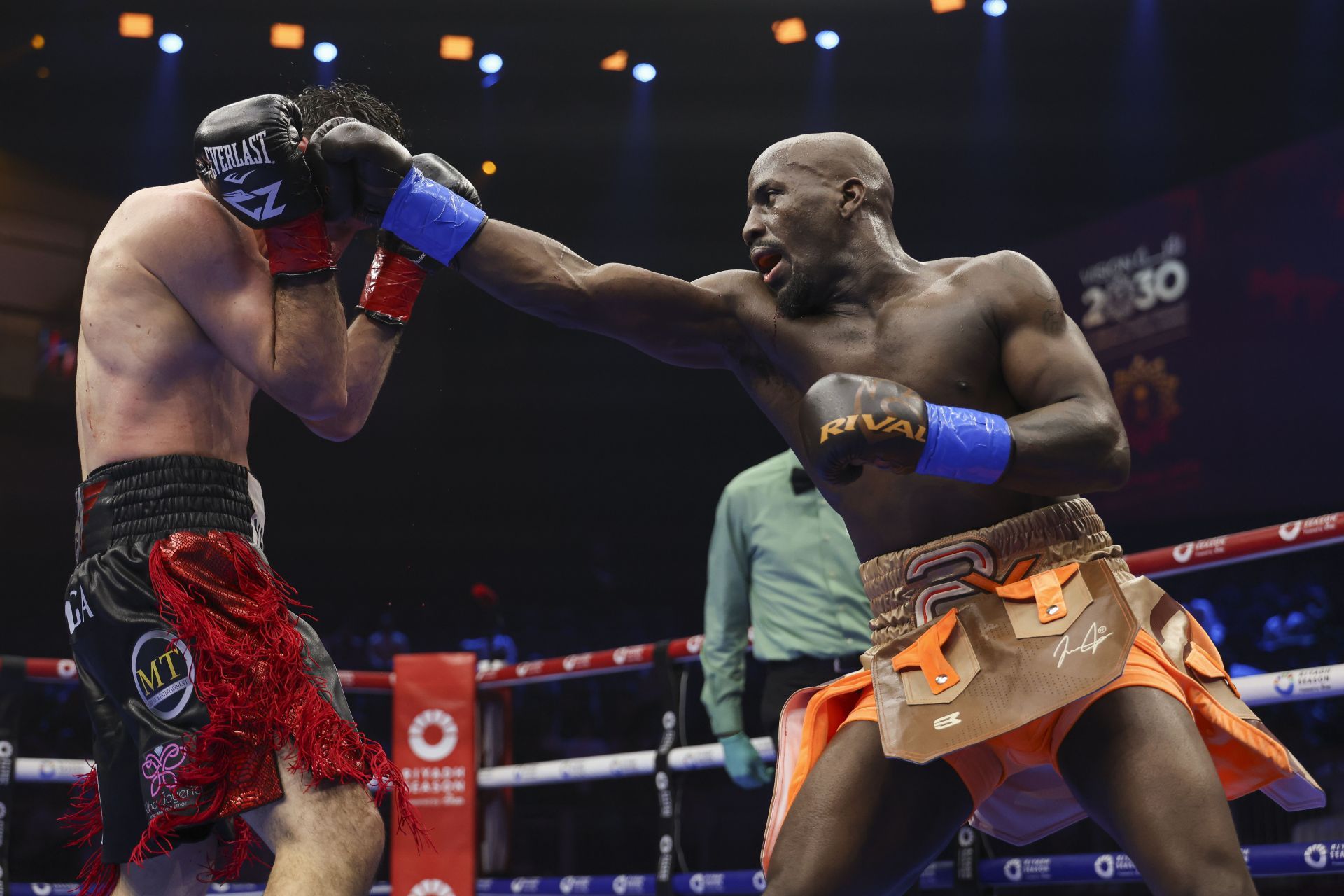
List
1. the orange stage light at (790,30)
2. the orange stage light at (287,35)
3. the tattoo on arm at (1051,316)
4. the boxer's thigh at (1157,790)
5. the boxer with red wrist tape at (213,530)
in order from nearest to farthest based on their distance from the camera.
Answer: the boxer's thigh at (1157,790) < the boxer with red wrist tape at (213,530) < the tattoo on arm at (1051,316) < the orange stage light at (287,35) < the orange stage light at (790,30)

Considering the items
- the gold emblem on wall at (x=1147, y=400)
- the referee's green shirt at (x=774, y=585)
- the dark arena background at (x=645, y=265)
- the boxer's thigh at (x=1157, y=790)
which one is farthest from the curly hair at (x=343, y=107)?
the gold emblem on wall at (x=1147, y=400)

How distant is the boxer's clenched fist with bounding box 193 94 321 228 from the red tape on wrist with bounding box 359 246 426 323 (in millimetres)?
241


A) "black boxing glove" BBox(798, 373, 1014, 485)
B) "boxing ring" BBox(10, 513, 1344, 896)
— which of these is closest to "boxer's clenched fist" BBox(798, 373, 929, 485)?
"black boxing glove" BBox(798, 373, 1014, 485)

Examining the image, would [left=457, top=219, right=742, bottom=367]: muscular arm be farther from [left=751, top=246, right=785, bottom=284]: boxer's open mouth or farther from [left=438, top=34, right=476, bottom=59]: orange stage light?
[left=438, top=34, right=476, bottom=59]: orange stage light

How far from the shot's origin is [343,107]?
2.03 metres

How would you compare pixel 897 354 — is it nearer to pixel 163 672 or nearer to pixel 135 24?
pixel 163 672

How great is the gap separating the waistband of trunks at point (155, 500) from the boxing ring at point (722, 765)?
1.53m

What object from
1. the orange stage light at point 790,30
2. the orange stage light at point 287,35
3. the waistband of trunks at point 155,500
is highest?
the orange stage light at point 790,30

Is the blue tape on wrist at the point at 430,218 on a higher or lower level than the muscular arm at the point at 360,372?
higher

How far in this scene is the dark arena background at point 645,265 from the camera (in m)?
6.36

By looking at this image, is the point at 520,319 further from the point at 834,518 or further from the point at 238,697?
the point at 238,697

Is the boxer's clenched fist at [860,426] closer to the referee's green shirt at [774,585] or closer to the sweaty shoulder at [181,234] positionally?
the sweaty shoulder at [181,234]

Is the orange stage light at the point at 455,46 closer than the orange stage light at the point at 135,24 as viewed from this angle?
No

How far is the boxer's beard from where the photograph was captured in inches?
76.7
